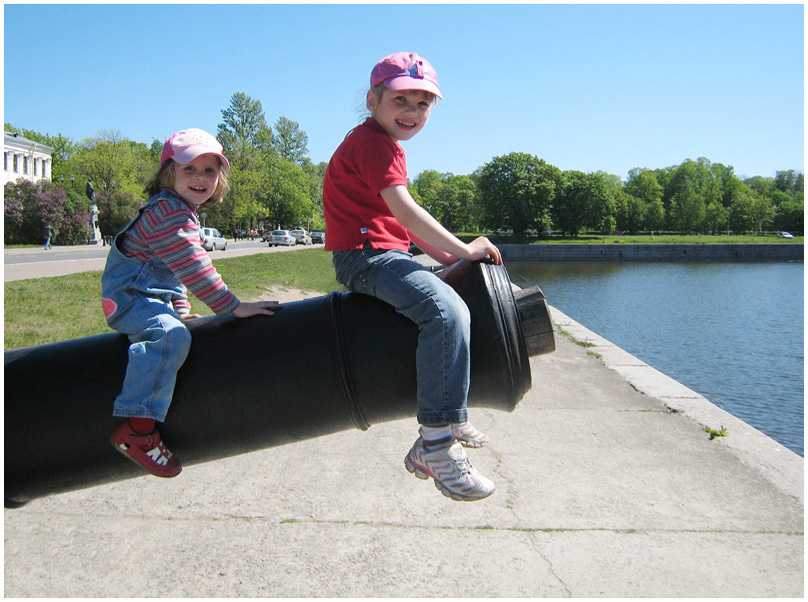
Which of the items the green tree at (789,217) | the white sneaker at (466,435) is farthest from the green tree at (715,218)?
the white sneaker at (466,435)

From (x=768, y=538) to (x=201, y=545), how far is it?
113 inches

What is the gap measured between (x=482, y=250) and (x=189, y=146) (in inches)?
36.7

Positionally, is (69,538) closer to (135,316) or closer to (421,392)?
(135,316)

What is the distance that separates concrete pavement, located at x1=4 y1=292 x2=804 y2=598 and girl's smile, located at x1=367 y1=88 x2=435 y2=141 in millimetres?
1928

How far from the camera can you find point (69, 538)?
10.8 feet

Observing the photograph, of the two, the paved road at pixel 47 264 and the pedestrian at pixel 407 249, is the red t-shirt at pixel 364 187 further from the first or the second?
the paved road at pixel 47 264

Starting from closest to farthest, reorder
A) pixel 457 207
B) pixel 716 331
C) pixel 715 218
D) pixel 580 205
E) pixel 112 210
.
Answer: pixel 716 331 < pixel 112 210 < pixel 580 205 < pixel 715 218 < pixel 457 207

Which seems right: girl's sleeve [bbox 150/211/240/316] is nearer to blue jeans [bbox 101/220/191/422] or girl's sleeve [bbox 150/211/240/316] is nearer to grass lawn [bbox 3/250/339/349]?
blue jeans [bbox 101/220/191/422]

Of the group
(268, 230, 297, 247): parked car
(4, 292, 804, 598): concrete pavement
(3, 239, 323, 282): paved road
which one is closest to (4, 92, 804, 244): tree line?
(268, 230, 297, 247): parked car

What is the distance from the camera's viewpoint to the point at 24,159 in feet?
218

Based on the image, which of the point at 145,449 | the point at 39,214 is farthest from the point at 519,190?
the point at 145,449

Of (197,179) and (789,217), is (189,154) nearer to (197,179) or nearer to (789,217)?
(197,179)

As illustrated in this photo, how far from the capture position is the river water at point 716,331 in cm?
1149

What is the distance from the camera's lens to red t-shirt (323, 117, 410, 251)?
2.06 meters
